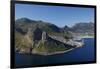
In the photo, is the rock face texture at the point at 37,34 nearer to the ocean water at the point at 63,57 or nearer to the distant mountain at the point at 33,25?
the distant mountain at the point at 33,25

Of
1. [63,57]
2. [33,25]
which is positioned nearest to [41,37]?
[33,25]

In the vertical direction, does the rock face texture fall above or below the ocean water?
above

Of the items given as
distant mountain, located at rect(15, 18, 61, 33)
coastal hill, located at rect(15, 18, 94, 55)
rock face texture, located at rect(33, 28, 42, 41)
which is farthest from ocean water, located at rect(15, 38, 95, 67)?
distant mountain, located at rect(15, 18, 61, 33)

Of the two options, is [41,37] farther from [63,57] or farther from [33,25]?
[63,57]

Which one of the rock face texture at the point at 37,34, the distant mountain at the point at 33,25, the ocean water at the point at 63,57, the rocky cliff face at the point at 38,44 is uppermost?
the distant mountain at the point at 33,25

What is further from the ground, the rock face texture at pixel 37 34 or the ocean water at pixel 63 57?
the rock face texture at pixel 37 34

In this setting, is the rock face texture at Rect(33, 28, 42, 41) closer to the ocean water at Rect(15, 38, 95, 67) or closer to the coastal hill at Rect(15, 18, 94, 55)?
the coastal hill at Rect(15, 18, 94, 55)

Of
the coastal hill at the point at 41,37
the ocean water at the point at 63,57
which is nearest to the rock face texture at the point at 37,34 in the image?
the coastal hill at the point at 41,37
